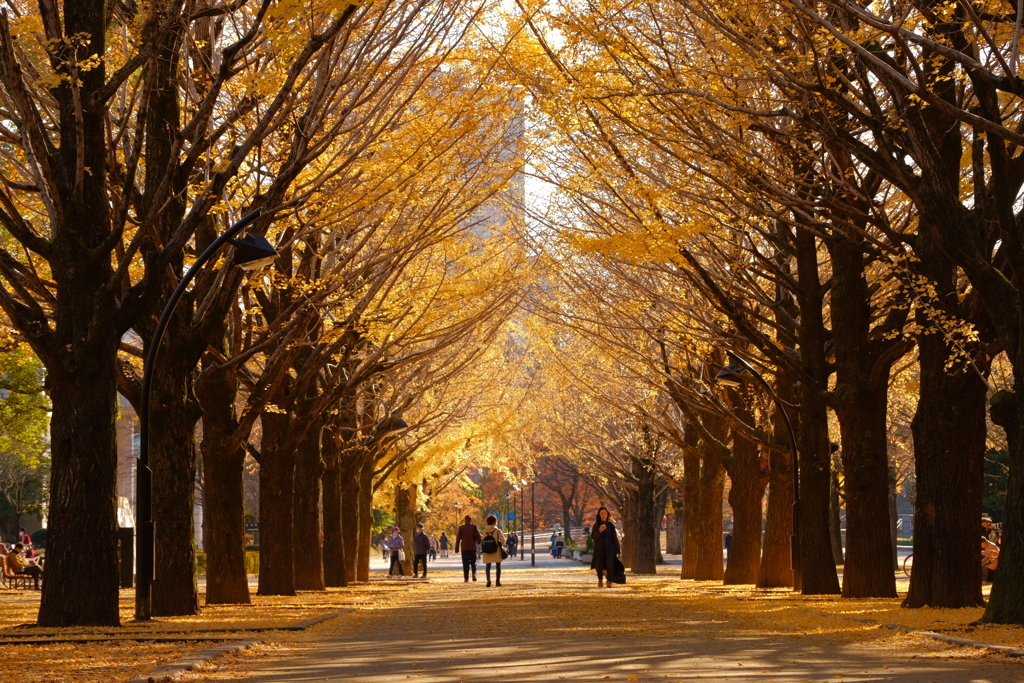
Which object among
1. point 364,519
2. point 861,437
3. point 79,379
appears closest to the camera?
point 79,379

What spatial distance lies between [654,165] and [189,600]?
9.98m

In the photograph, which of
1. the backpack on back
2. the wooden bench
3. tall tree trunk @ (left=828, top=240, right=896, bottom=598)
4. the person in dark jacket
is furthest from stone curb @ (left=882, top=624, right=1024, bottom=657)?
the wooden bench

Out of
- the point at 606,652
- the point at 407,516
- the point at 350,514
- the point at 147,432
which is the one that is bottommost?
the point at 407,516

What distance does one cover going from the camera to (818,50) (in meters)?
12.2

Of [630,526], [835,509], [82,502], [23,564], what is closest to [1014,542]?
[82,502]

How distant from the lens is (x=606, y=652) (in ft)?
34.9

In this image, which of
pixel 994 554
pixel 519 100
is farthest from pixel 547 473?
pixel 519 100

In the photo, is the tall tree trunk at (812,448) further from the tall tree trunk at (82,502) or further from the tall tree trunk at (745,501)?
the tall tree trunk at (82,502)

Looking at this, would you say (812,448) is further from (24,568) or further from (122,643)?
(24,568)

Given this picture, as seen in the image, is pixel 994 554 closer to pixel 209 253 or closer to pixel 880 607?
pixel 880 607

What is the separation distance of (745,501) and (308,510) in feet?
30.7

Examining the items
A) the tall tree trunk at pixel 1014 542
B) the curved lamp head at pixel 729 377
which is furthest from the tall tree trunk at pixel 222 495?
the tall tree trunk at pixel 1014 542

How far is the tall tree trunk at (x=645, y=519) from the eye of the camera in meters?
38.4

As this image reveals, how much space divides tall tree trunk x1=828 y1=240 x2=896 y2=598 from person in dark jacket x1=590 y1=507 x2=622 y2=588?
412 inches
